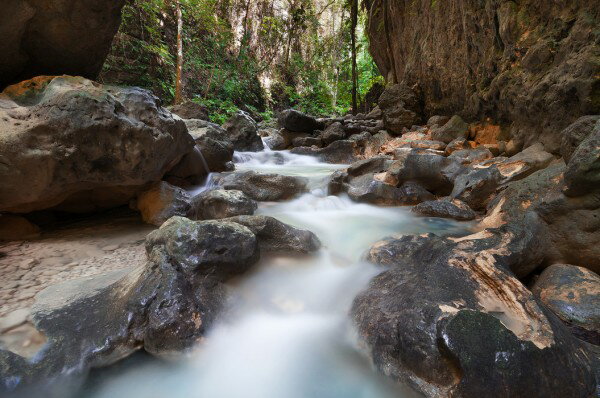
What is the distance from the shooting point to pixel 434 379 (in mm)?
1542

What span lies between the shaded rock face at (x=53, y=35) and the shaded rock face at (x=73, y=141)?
0.45 m

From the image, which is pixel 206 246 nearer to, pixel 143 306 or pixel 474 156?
pixel 143 306

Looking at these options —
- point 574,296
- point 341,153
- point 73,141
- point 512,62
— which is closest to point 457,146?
point 512,62

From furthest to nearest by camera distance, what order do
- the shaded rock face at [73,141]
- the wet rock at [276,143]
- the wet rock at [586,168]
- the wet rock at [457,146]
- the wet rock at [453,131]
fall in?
the wet rock at [276,143], the wet rock at [453,131], the wet rock at [457,146], the shaded rock face at [73,141], the wet rock at [586,168]

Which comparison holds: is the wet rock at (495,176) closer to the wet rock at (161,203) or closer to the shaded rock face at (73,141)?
the wet rock at (161,203)

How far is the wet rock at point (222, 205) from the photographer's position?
3.90 meters

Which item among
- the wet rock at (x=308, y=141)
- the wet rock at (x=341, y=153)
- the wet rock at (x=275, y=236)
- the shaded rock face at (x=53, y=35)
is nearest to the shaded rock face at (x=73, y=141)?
the shaded rock face at (x=53, y=35)

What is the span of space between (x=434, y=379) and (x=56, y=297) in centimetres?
287

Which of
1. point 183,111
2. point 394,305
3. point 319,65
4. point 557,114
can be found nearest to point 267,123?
point 183,111

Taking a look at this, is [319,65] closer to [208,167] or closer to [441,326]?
[208,167]

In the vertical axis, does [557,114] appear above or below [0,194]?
above

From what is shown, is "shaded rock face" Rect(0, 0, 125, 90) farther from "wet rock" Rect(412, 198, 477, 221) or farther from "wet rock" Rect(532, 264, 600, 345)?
"wet rock" Rect(532, 264, 600, 345)

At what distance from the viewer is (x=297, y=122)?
11.4 m

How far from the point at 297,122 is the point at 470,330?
1071 centimetres
